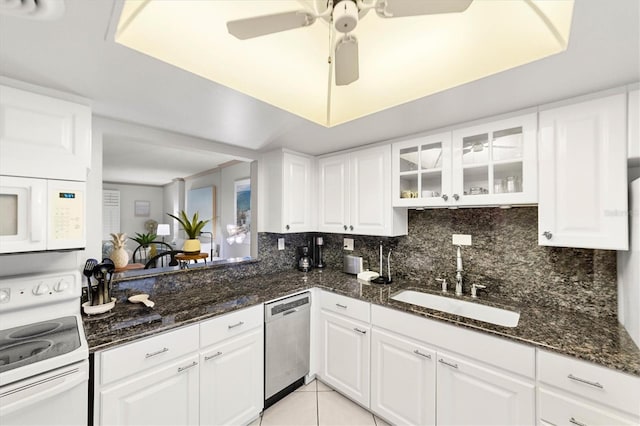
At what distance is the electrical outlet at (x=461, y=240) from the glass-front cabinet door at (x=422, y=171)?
0.37 meters

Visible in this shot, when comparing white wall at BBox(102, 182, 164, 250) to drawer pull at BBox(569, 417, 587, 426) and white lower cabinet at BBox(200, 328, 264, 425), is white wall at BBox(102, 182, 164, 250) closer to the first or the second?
white lower cabinet at BBox(200, 328, 264, 425)

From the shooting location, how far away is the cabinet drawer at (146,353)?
48.5 inches

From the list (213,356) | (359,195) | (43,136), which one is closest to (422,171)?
(359,195)

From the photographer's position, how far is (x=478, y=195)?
174 centimetres

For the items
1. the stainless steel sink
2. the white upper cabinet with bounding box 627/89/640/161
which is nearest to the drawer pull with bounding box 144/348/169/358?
the stainless steel sink

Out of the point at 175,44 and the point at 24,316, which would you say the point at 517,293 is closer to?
the point at 175,44

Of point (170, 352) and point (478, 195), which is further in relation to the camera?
point (478, 195)

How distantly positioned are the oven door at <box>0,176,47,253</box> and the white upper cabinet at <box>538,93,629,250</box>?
2620 millimetres

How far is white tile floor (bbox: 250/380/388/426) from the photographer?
182 cm

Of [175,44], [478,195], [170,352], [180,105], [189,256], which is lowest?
[170,352]

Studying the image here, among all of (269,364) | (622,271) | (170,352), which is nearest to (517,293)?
(622,271)

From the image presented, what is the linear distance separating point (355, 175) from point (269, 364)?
168cm

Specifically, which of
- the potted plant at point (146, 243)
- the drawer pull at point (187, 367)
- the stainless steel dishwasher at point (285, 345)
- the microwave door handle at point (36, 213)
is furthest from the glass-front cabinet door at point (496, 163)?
the potted plant at point (146, 243)

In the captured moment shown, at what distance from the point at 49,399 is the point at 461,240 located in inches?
96.3
